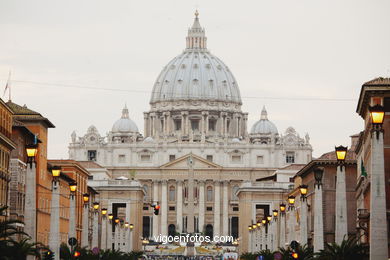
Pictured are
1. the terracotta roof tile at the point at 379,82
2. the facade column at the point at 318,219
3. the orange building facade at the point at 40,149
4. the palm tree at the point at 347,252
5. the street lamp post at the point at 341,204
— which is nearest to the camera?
the street lamp post at the point at 341,204

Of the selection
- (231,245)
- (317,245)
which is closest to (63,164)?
(317,245)

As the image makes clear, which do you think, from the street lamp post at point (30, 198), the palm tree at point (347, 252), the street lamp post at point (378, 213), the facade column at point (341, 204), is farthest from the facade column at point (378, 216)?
the street lamp post at point (30, 198)

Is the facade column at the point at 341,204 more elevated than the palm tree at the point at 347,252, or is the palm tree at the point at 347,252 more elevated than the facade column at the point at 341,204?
the facade column at the point at 341,204

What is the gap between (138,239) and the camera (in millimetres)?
160500

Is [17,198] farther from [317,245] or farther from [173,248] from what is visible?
[173,248]

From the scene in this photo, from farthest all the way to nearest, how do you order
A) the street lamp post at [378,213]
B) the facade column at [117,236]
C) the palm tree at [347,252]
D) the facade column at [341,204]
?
1. the facade column at [117,236]
2. the palm tree at [347,252]
3. the facade column at [341,204]
4. the street lamp post at [378,213]

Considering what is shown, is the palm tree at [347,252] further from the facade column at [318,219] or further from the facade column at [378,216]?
the facade column at [378,216]

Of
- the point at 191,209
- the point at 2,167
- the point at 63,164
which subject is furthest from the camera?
the point at 191,209

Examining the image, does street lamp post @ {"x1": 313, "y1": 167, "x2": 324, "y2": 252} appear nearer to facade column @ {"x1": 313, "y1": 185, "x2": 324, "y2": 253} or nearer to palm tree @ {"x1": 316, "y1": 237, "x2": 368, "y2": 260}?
facade column @ {"x1": 313, "y1": 185, "x2": 324, "y2": 253}

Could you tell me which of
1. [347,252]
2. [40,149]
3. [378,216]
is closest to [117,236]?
[40,149]

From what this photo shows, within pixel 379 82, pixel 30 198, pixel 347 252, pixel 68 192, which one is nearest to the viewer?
pixel 30 198

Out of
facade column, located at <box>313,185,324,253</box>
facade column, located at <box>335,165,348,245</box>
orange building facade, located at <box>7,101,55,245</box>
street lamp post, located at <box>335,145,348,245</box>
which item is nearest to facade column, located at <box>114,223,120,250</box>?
orange building facade, located at <box>7,101,55,245</box>

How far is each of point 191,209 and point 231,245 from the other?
47.5 feet

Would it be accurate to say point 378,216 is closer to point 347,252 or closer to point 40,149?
point 347,252
